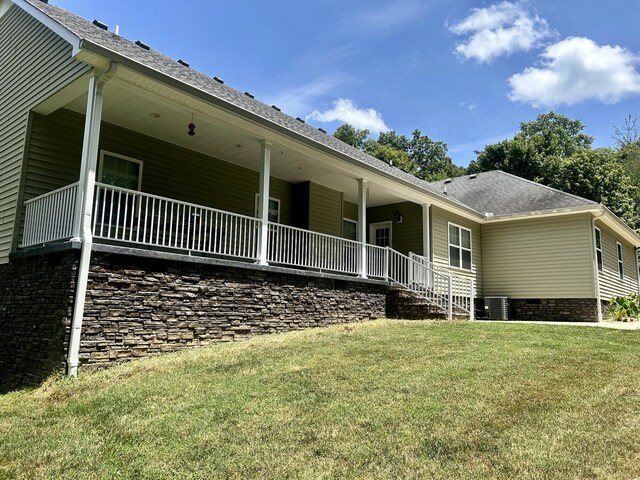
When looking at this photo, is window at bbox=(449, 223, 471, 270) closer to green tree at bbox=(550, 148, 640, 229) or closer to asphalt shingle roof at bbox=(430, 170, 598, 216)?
asphalt shingle roof at bbox=(430, 170, 598, 216)

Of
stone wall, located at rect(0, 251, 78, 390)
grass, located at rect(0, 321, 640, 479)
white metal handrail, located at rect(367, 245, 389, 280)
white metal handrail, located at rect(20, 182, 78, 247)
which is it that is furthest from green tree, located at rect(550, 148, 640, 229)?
stone wall, located at rect(0, 251, 78, 390)

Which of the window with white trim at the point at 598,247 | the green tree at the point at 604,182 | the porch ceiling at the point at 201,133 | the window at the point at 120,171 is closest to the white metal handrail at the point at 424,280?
the porch ceiling at the point at 201,133

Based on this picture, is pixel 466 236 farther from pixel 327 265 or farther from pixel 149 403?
pixel 149 403

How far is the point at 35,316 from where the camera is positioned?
6719 millimetres

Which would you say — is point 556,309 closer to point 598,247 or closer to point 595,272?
point 595,272

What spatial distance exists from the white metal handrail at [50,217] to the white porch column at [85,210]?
27cm

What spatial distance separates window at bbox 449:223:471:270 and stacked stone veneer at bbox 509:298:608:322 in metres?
1.98

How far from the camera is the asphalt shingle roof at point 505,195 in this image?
50.9 ft

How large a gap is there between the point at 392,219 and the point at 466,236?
264 centimetres

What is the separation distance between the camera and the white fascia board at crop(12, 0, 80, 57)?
6454mm

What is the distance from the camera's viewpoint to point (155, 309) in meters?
6.93

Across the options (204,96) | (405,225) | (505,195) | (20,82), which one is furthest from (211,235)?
(505,195)

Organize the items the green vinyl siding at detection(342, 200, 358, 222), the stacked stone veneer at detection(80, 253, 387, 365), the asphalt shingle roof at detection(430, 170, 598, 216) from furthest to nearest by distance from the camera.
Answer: the asphalt shingle roof at detection(430, 170, 598, 216)
the green vinyl siding at detection(342, 200, 358, 222)
the stacked stone veneer at detection(80, 253, 387, 365)

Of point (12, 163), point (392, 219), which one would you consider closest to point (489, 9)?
point (392, 219)
